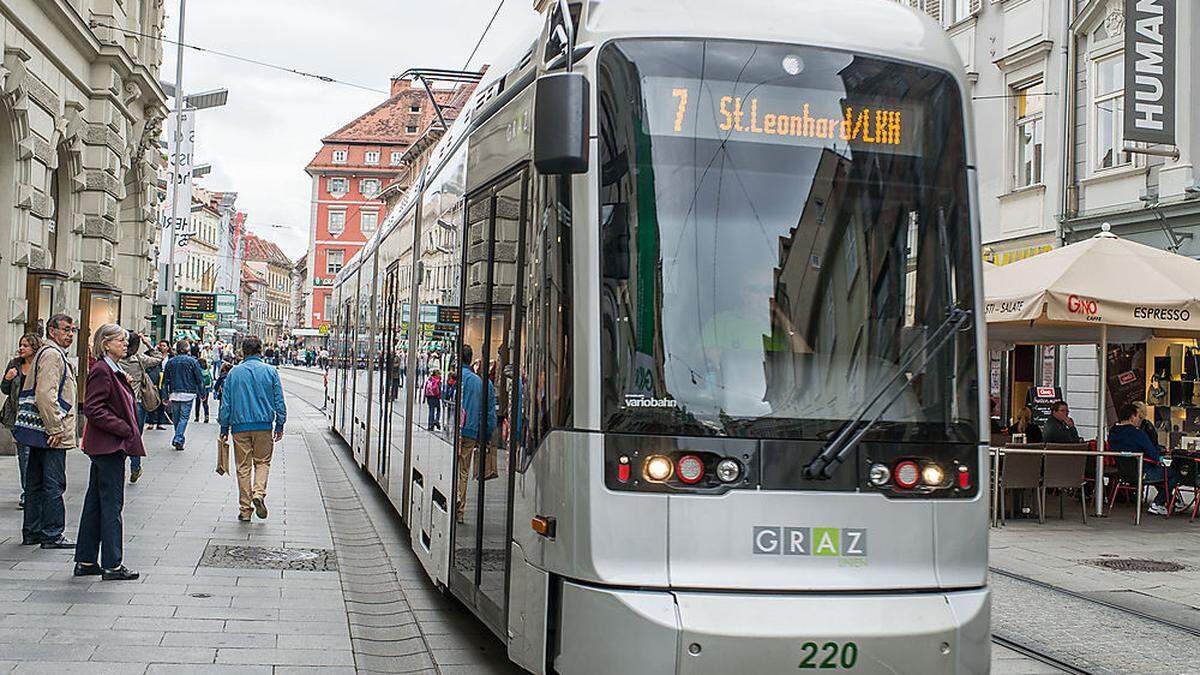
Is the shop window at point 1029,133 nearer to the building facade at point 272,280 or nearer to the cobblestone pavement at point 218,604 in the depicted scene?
the cobblestone pavement at point 218,604

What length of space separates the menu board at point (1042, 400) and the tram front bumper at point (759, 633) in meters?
15.7

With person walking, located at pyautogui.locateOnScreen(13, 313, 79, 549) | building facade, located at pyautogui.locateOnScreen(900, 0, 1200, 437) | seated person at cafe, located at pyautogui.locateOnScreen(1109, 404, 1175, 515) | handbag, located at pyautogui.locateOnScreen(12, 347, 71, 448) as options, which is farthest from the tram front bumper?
building facade, located at pyautogui.locateOnScreen(900, 0, 1200, 437)

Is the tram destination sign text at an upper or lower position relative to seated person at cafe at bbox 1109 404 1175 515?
upper

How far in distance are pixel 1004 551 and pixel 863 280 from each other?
26.2 feet

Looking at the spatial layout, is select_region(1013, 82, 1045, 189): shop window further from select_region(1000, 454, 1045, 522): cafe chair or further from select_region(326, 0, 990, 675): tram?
select_region(326, 0, 990, 675): tram

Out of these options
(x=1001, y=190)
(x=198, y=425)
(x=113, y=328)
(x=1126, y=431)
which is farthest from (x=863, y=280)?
(x=198, y=425)

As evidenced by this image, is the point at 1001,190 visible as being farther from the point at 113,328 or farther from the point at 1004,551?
the point at 113,328

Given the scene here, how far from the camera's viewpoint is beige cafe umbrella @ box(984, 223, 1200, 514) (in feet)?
46.9

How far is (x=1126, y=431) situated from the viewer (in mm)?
16062

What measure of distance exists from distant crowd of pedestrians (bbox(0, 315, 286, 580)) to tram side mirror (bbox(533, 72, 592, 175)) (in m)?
4.83

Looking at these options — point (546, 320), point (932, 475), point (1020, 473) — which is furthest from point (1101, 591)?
point (546, 320)

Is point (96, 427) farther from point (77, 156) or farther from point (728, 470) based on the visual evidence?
point (77, 156)

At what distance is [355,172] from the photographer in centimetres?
12281

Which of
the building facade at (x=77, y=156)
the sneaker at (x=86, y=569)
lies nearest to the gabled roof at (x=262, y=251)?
the building facade at (x=77, y=156)
